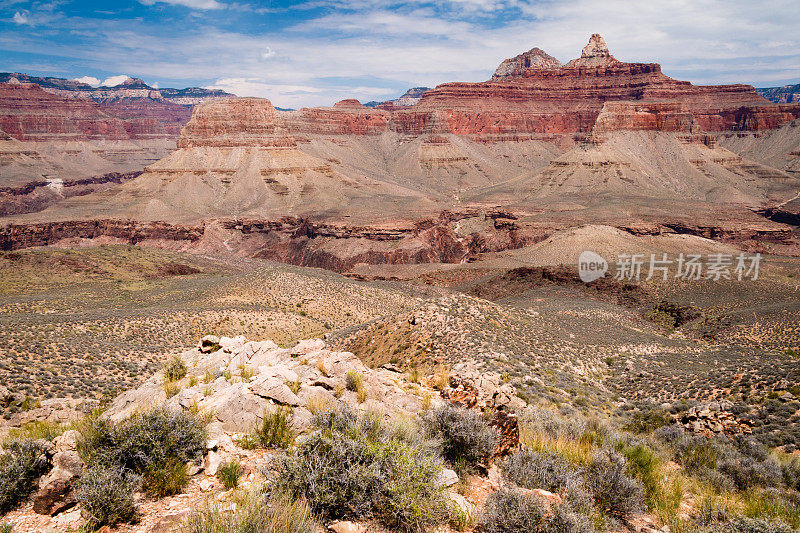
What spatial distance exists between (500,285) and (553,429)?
4246 centimetres

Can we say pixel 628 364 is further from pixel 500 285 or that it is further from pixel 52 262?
pixel 52 262

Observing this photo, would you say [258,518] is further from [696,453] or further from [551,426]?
[696,453]

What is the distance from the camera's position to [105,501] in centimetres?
592

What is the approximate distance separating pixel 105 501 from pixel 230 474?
159cm

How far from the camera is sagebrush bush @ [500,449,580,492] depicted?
7402mm

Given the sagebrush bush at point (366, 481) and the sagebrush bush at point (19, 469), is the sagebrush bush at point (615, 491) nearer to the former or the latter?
the sagebrush bush at point (366, 481)

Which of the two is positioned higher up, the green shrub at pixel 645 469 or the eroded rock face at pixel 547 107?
the eroded rock face at pixel 547 107

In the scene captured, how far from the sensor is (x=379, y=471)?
621 cm

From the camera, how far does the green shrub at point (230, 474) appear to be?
6836 mm

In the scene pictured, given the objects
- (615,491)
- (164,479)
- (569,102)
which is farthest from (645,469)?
(569,102)

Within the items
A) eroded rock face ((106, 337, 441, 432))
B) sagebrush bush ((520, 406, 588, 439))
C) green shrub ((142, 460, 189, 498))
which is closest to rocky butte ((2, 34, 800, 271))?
eroded rock face ((106, 337, 441, 432))

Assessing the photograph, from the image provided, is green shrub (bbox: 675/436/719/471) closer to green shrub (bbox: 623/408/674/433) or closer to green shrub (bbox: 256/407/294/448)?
green shrub (bbox: 623/408/674/433)

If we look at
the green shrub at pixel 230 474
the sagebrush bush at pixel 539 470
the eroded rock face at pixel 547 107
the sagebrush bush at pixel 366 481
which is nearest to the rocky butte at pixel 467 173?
the eroded rock face at pixel 547 107

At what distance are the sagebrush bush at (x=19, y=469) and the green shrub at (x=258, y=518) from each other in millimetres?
2914
